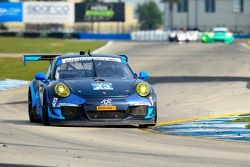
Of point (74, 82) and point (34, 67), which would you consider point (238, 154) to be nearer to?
point (74, 82)

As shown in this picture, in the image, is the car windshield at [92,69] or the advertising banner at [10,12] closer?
the car windshield at [92,69]

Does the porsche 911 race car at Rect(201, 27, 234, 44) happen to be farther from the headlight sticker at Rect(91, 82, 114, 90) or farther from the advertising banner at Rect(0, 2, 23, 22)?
the headlight sticker at Rect(91, 82, 114, 90)

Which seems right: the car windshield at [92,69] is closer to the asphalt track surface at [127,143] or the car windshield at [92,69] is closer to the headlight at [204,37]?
the asphalt track surface at [127,143]

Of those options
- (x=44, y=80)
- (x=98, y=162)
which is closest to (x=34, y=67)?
A: (x=44, y=80)

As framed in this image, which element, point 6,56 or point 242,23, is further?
point 242,23

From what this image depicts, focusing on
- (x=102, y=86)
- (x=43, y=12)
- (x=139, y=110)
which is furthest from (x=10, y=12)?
(x=139, y=110)

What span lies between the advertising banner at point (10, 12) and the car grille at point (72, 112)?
75.0 m

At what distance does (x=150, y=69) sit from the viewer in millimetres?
28609

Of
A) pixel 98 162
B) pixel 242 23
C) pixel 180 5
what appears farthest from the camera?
pixel 180 5

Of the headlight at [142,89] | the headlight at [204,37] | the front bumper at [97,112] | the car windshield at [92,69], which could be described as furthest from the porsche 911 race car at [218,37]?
the front bumper at [97,112]

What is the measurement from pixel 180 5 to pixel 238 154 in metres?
116

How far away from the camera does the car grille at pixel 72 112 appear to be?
11680 mm

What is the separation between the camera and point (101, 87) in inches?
471

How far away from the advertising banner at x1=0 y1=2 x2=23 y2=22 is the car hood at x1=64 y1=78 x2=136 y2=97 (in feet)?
245
